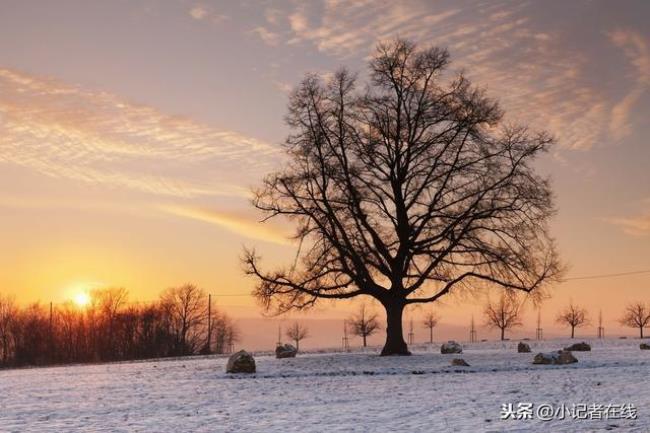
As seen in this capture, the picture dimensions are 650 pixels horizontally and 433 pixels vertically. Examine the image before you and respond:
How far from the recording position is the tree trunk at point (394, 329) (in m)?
39.1

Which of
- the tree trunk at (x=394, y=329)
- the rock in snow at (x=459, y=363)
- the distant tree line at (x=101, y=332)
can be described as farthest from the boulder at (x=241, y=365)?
the distant tree line at (x=101, y=332)

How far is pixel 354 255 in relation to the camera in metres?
37.6

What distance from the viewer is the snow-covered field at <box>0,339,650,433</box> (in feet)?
52.7

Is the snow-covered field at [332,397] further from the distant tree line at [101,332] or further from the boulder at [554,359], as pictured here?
Answer: the distant tree line at [101,332]

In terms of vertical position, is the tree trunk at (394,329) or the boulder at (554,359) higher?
the tree trunk at (394,329)

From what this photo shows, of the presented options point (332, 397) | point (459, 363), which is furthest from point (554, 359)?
point (332, 397)

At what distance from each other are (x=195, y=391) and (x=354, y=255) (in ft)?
50.3

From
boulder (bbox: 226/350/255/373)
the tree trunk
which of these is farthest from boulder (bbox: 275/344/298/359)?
boulder (bbox: 226/350/255/373)

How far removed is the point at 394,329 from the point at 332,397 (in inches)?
720

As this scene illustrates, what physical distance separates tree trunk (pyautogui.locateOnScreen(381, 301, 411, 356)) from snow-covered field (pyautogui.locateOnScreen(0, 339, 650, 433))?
230 inches

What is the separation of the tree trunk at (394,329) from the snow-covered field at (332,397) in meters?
5.83

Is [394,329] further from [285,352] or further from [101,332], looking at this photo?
[101,332]

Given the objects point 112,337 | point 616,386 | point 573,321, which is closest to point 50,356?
point 112,337

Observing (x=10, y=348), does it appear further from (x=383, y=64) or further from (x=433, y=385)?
(x=433, y=385)
